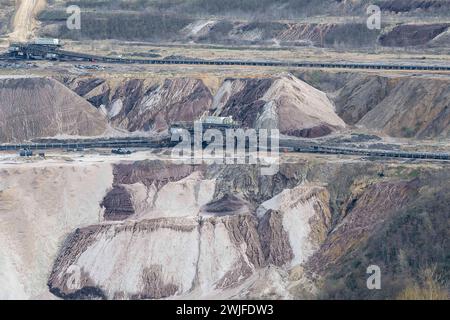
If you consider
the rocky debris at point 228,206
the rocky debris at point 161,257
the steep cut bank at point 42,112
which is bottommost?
the rocky debris at point 161,257

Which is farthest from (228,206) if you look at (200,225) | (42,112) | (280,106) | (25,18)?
(25,18)

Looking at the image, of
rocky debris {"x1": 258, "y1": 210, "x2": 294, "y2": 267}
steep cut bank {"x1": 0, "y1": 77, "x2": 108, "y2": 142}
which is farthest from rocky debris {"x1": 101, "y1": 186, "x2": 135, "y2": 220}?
steep cut bank {"x1": 0, "y1": 77, "x2": 108, "y2": 142}

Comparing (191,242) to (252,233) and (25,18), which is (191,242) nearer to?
(252,233)

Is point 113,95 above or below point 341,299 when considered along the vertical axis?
above

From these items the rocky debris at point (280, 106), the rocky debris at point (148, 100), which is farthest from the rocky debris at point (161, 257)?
the rocky debris at point (148, 100)

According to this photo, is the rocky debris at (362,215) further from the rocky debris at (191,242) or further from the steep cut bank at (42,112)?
the steep cut bank at (42,112)

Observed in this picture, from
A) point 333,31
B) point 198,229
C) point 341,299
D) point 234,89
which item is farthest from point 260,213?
point 333,31

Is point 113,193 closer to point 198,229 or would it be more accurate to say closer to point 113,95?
point 198,229
